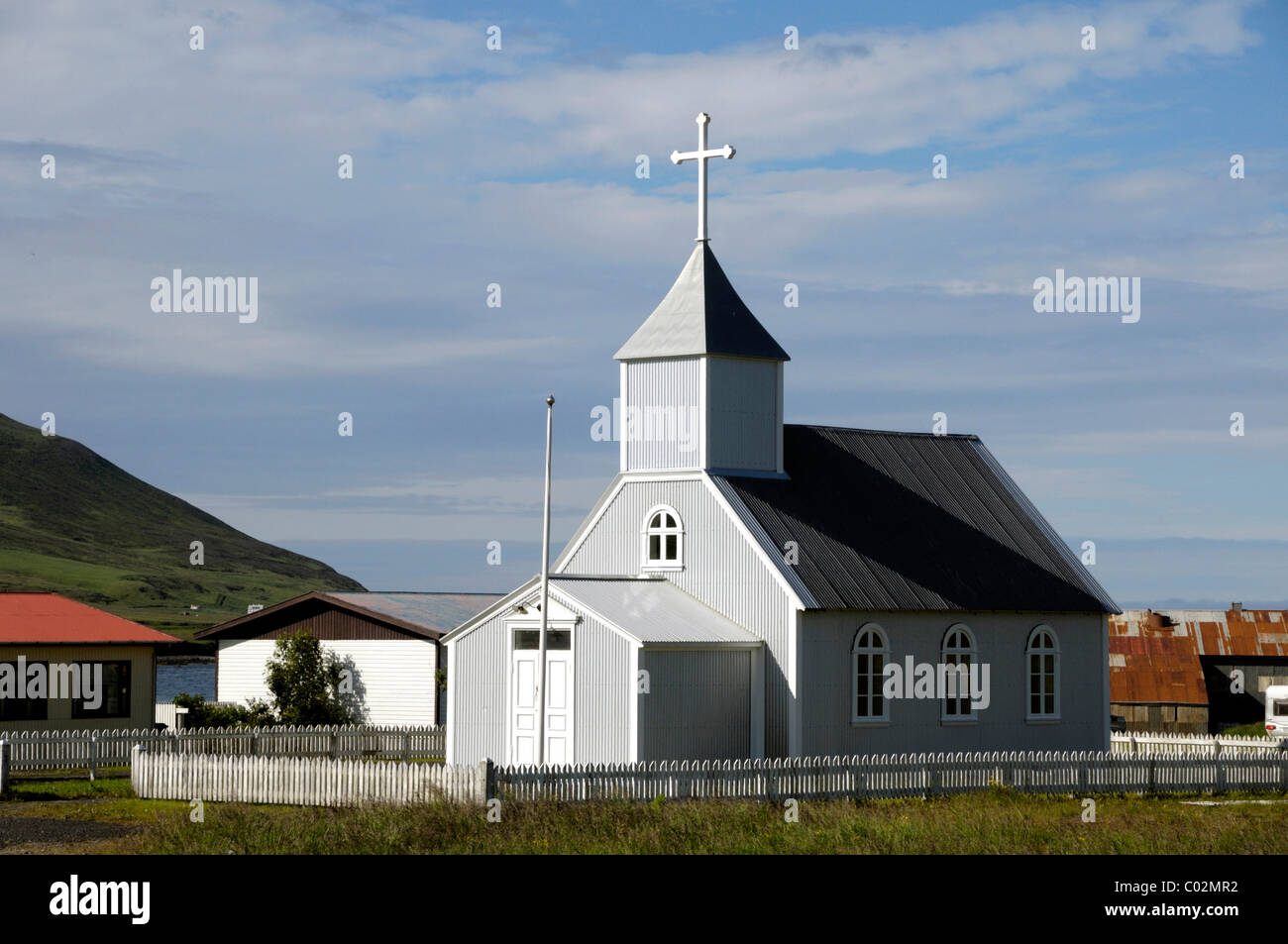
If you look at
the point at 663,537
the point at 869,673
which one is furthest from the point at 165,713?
the point at 869,673

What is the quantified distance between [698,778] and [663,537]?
7.88 metres

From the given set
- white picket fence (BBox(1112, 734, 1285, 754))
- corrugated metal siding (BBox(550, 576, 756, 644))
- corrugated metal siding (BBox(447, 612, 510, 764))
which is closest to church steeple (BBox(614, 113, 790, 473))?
corrugated metal siding (BBox(550, 576, 756, 644))

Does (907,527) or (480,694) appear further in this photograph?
(907,527)

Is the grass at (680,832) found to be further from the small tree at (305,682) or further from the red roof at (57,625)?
the small tree at (305,682)

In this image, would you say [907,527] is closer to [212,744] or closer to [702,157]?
[702,157]

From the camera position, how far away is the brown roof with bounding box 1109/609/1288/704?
58750 mm

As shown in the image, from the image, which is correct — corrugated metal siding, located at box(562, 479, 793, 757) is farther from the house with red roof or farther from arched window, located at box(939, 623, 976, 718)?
the house with red roof

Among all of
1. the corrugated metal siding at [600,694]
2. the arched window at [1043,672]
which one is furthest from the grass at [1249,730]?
the corrugated metal siding at [600,694]

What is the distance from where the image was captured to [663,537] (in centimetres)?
3450

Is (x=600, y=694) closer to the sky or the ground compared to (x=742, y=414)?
closer to the ground

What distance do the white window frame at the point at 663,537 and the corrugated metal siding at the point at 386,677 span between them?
11732 millimetres

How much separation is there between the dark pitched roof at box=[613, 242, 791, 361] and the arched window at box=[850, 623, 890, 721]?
594 cm

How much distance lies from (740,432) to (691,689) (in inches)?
229
